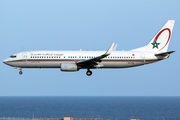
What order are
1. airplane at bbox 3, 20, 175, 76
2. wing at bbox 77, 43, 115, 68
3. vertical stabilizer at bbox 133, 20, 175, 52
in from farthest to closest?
vertical stabilizer at bbox 133, 20, 175, 52 < airplane at bbox 3, 20, 175, 76 < wing at bbox 77, 43, 115, 68

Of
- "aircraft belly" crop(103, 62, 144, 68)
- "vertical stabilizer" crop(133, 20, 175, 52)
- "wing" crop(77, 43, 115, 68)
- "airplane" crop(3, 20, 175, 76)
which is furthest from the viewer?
"vertical stabilizer" crop(133, 20, 175, 52)

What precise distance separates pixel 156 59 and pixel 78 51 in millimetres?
12794

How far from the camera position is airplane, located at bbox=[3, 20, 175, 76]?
250ft

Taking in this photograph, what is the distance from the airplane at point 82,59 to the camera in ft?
250

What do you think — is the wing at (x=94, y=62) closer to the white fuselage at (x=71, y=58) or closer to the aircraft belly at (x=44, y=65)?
the white fuselage at (x=71, y=58)

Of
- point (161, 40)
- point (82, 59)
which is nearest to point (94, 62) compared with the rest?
point (82, 59)

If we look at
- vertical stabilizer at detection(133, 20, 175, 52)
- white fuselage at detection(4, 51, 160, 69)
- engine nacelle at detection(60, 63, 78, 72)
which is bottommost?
engine nacelle at detection(60, 63, 78, 72)

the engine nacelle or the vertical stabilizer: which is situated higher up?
the vertical stabilizer

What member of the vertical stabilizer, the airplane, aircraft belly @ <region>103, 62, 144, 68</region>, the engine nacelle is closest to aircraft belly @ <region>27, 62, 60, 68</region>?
the airplane

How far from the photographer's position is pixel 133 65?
79125mm

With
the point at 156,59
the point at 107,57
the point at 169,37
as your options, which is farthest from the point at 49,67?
the point at 169,37

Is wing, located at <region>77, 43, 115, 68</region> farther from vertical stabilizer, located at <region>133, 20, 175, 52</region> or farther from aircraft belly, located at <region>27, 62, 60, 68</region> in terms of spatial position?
vertical stabilizer, located at <region>133, 20, 175, 52</region>

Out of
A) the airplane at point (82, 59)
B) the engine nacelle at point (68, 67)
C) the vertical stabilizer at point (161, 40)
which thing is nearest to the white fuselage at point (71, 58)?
the airplane at point (82, 59)

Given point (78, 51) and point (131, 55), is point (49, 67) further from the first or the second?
point (131, 55)
